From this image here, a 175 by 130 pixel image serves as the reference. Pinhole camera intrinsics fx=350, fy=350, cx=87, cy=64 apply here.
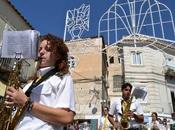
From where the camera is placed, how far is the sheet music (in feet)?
7.54

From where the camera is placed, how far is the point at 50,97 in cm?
236

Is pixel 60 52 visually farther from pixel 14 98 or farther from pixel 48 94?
pixel 14 98

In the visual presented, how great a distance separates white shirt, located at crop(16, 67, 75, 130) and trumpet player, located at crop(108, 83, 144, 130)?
10.3 feet

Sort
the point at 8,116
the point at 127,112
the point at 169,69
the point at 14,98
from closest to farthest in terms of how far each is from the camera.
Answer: the point at 14,98, the point at 8,116, the point at 127,112, the point at 169,69

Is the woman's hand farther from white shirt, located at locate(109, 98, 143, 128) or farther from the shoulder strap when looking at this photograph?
white shirt, located at locate(109, 98, 143, 128)

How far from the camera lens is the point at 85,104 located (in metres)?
24.9

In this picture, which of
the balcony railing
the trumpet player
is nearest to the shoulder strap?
the trumpet player

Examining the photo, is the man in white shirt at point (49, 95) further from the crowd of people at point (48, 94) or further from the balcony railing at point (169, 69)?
the balcony railing at point (169, 69)

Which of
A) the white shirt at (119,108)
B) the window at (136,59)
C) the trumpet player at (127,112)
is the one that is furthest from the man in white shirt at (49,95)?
the window at (136,59)

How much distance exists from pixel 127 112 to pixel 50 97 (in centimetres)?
324

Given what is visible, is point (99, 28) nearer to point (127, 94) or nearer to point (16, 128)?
point (127, 94)

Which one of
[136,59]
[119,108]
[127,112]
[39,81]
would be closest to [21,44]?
[39,81]

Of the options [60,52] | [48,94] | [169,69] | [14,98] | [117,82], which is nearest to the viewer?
[14,98]

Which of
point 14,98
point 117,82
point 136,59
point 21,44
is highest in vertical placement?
point 136,59
